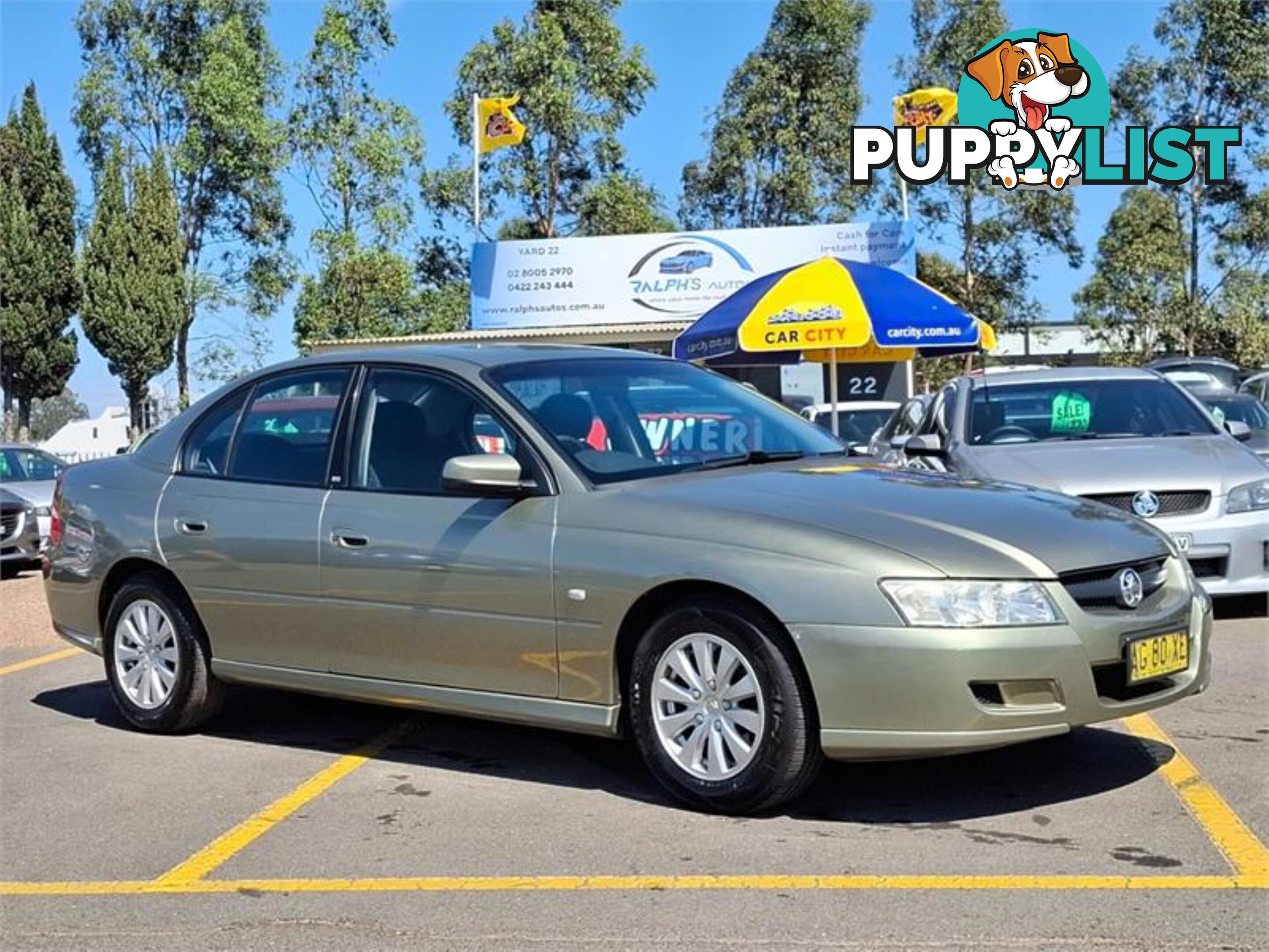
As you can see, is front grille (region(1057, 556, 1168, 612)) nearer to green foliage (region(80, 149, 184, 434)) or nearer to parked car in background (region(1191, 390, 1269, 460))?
parked car in background (region(1191, 390, 1269, 460))

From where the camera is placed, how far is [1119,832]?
4742mm

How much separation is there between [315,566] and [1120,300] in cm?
3524

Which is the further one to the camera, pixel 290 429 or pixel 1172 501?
pixel 1172 501

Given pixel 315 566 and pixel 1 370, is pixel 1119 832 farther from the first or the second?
pixel 1 370

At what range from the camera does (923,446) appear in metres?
8.89

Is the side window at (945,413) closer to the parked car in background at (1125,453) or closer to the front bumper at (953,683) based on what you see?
the parked car in background at (1125,453)

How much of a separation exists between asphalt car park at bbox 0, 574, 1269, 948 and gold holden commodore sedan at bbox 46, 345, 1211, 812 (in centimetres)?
31

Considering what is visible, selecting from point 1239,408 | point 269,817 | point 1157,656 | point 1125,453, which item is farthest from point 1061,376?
point 1239,408

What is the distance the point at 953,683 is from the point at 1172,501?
4273 millimetres

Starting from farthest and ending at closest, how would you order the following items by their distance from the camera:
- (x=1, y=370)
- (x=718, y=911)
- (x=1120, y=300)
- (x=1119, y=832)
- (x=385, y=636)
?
(x=1120, y=300) → (x=1, y=370) → (x=385, y=636) → (x=1119, y=832) → (x=718, y=911)

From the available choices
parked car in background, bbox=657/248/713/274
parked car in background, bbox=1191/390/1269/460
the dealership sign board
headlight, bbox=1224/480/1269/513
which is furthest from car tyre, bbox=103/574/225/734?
parked car in background, bbox=657/248/713/274

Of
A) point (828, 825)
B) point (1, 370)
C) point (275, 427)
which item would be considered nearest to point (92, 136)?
point (1, 370)

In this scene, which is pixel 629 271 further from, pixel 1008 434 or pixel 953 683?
pixel 953 683

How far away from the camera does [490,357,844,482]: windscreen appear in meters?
5.72
